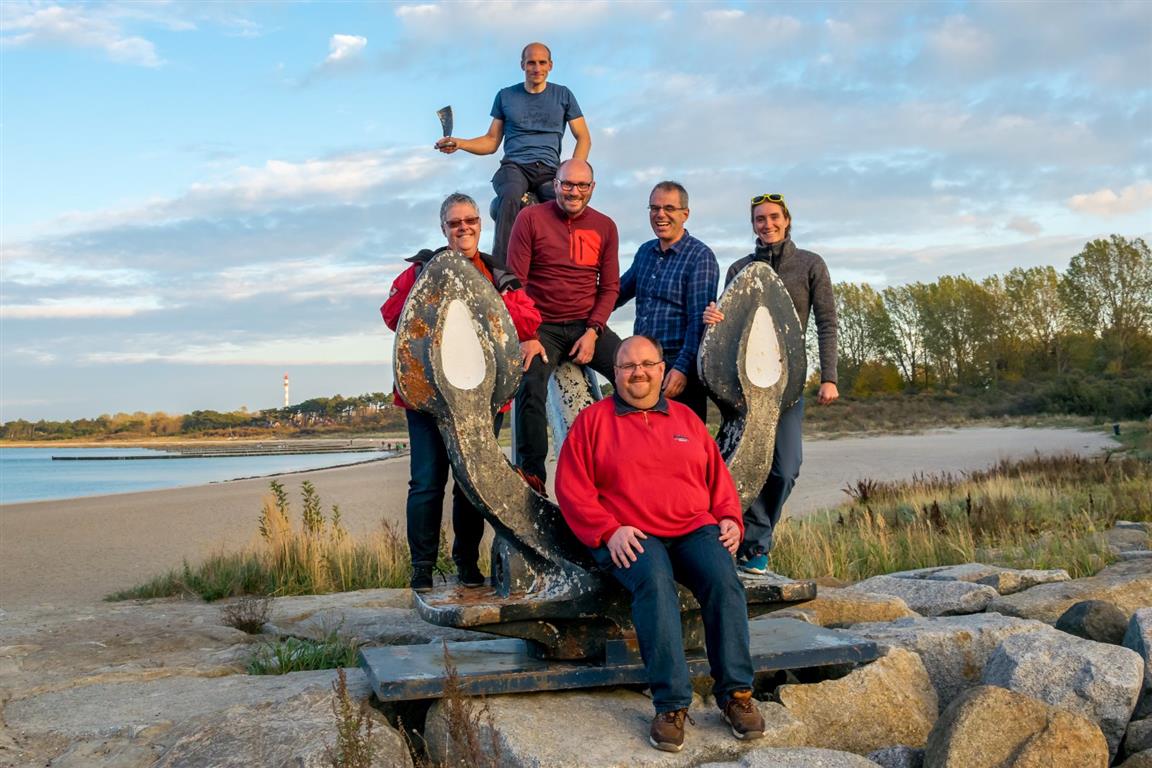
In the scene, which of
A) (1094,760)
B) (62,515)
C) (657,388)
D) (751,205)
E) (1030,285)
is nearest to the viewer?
(1094,760)

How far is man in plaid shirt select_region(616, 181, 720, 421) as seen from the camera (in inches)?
189

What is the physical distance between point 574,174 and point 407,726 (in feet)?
8.00

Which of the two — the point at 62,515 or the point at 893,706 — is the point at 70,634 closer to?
the point at 893,706

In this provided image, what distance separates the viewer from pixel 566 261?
486 centimetres

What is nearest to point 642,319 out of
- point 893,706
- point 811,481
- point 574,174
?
point 574,174

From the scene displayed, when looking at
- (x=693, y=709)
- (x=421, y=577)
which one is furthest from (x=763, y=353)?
(x=421, y=577)

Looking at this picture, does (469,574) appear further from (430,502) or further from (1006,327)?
(1006,327)

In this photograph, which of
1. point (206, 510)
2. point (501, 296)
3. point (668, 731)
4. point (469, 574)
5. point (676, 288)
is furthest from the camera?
point (206, 510)

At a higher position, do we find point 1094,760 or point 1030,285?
point 1030,285

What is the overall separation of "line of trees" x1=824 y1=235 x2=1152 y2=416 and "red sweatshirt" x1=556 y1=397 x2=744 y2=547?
41589mm

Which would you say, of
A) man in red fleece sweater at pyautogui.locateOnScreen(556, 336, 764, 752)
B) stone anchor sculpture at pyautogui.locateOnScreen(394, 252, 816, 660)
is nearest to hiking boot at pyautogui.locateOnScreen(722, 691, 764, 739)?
man in red fleece sweater at pyautogui.locateOnScreen(556, 336, 764, 752)

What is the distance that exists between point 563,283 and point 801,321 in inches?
44.3

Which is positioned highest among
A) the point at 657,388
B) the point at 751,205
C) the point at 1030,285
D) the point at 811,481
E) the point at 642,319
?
the point at 1030,285

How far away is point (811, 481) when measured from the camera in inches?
786
